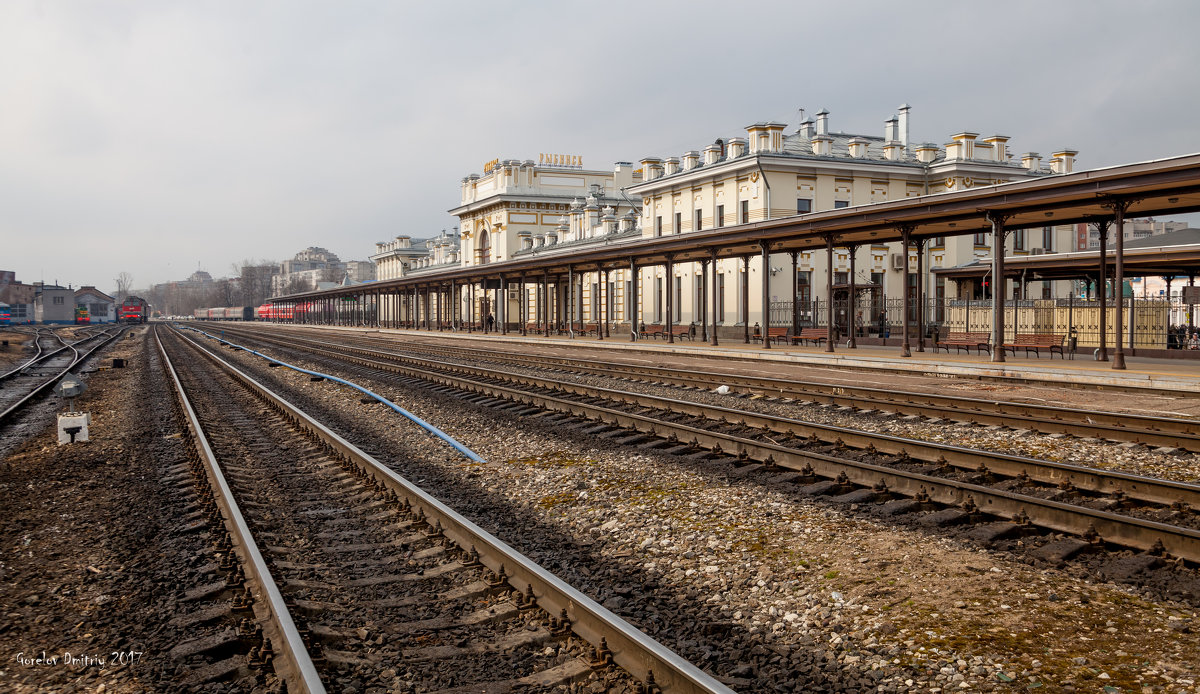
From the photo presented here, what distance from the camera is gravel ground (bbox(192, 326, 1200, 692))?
3.94 meters

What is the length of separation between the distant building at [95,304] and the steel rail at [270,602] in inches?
5011

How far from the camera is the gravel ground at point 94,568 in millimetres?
4195

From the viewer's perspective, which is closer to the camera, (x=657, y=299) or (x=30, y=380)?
(x=30, y=380)

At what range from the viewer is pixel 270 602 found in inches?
181

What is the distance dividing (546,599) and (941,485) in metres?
3.93

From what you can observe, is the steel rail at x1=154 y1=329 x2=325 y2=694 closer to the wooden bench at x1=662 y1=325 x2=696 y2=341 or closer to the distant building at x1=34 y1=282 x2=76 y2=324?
the wooden bench at x1=662 y1=325 x2=696 y2=341

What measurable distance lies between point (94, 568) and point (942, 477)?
7.34m

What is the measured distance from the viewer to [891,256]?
148 feet

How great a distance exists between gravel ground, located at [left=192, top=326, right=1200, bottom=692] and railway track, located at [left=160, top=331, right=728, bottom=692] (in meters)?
0.47

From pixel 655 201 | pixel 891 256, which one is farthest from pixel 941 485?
pixel 655 201

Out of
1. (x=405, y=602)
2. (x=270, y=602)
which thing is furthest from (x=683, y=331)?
(x=270, y=602)

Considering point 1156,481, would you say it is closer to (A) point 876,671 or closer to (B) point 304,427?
(A) point 876,671

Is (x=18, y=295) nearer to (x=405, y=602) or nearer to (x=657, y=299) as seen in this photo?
(x=657, y=299)

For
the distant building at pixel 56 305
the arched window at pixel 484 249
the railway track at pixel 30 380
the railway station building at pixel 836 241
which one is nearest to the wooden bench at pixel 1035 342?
the railway station building at pixel 836 241
